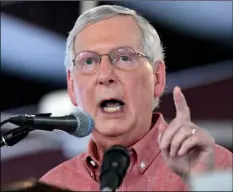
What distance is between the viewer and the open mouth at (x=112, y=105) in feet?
6.37

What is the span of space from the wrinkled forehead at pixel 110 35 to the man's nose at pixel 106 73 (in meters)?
0.04

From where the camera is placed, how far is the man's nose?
75.9 inches

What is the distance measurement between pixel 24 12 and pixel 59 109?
653mm

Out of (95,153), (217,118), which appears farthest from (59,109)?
(95,153)

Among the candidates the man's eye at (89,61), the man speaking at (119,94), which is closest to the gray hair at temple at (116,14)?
the man speaking at (119,94)

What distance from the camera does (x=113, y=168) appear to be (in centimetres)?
109

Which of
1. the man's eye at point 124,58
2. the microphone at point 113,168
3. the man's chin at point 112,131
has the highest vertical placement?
the microphone at point 113,168

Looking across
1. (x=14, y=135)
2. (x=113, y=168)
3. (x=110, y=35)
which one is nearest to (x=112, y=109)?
(x=110, y=35)

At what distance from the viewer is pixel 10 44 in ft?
11.0

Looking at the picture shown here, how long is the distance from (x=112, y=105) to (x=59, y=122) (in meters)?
0.69

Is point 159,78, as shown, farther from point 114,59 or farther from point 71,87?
point 71,87

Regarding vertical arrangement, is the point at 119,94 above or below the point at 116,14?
below

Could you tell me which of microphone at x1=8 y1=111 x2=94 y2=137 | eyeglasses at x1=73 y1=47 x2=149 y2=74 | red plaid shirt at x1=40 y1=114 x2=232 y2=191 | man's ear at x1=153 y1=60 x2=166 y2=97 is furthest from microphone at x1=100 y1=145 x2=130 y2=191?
man's ear at x1=153 y1=60 x2=166 y2=97

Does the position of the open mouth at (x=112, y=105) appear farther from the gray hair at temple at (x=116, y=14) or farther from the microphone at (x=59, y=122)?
the microphone at (x=59, y=122)
